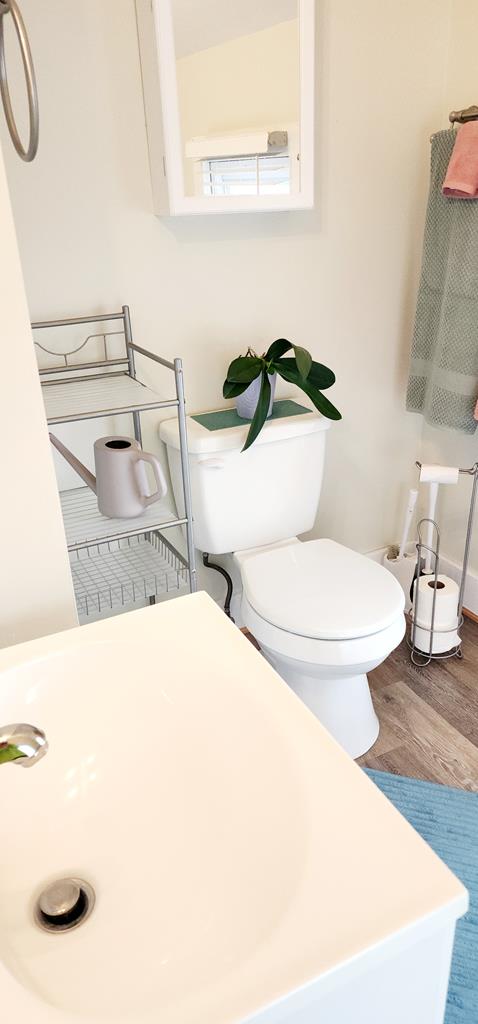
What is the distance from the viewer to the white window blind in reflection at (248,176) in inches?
63.9

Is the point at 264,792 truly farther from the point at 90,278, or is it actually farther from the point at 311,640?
the point at 90,278

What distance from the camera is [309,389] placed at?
1756mm

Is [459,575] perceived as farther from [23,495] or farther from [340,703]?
[23,495]

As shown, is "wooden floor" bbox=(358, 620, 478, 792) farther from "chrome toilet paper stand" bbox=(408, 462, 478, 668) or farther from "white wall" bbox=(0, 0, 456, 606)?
"white wall" bbox=(0, 0, 456, 606)

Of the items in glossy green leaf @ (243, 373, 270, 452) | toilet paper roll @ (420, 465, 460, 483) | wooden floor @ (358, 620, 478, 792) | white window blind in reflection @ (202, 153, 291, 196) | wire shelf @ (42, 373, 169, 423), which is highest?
white window blind in reflection @ (202, 153, 291, 196)

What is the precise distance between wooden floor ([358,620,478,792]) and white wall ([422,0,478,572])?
0.35m

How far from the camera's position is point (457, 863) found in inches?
60.5

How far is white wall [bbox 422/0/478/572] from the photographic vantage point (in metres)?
1.89

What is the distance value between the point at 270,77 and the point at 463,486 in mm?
1273

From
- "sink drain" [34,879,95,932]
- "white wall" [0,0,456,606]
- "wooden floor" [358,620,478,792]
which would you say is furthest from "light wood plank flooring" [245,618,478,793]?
"sink drain" [34,879,95,932]

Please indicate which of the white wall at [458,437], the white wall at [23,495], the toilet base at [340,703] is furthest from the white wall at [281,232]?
the white wall at [23,495]

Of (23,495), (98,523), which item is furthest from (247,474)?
(23,495)

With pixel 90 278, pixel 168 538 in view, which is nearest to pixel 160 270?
pixel 90 278

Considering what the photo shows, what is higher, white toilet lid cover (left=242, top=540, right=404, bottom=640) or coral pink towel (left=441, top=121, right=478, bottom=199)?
coral pink towel (left=441, top=121, right=478, bottom=199)
